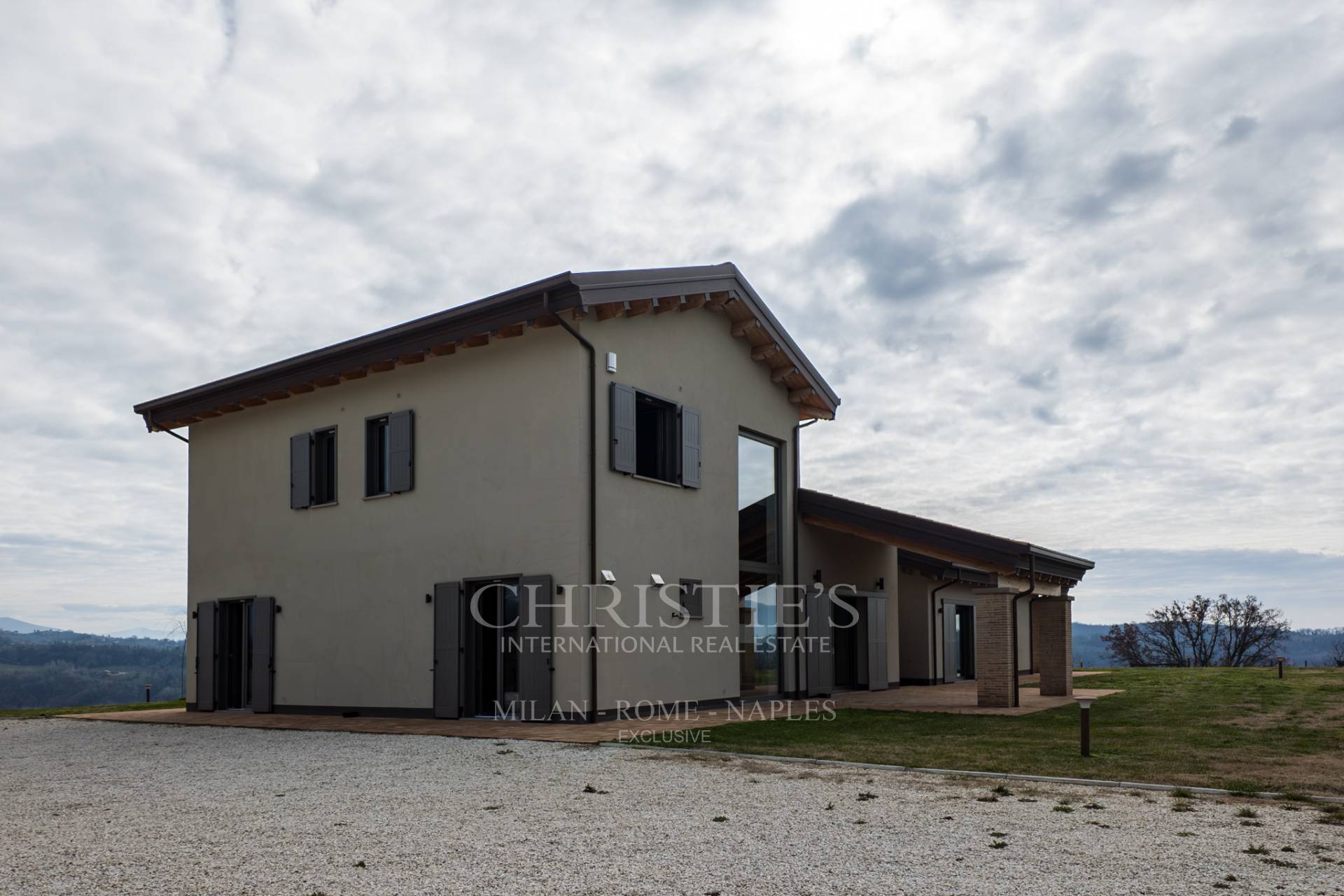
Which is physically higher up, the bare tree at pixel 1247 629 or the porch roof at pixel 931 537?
the porch roof at pixel 931 537

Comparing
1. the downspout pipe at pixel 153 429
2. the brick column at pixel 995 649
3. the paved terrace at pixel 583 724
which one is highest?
the downspout pipe at pixel 153 429

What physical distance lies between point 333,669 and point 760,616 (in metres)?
6.25

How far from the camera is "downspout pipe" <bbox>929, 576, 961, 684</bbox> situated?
21.4m

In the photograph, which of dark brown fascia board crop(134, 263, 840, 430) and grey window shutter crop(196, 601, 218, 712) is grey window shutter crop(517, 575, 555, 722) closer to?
dark brown fascia board crop(134, 263, 840, 430)

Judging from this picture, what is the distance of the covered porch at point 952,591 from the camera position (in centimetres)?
1472

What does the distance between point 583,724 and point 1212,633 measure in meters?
43.9

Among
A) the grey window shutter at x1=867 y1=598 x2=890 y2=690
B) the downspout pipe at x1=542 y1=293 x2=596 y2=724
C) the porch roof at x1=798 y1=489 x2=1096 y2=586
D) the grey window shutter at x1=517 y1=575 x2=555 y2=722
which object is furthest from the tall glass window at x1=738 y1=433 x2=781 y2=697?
the grey window shutter at x1=517 y1=575 x2=555 y2=722

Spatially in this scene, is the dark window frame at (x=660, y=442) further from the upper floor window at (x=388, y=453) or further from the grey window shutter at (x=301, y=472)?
the grey window shutter at (x=301, y=472)

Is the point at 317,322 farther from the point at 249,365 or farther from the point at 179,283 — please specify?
the point at 179,283

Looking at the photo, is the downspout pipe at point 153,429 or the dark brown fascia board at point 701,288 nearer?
the dark brown fascia board at point 701,288

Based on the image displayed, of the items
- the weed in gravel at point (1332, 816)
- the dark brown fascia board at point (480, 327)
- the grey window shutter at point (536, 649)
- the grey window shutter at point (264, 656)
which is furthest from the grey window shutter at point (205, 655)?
the weed in gravel at point (1332, 816)

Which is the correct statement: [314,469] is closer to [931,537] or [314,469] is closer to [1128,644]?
[931,537]

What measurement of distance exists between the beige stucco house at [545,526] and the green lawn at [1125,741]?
2123mm

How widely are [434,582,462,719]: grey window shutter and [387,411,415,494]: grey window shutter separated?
162cm
